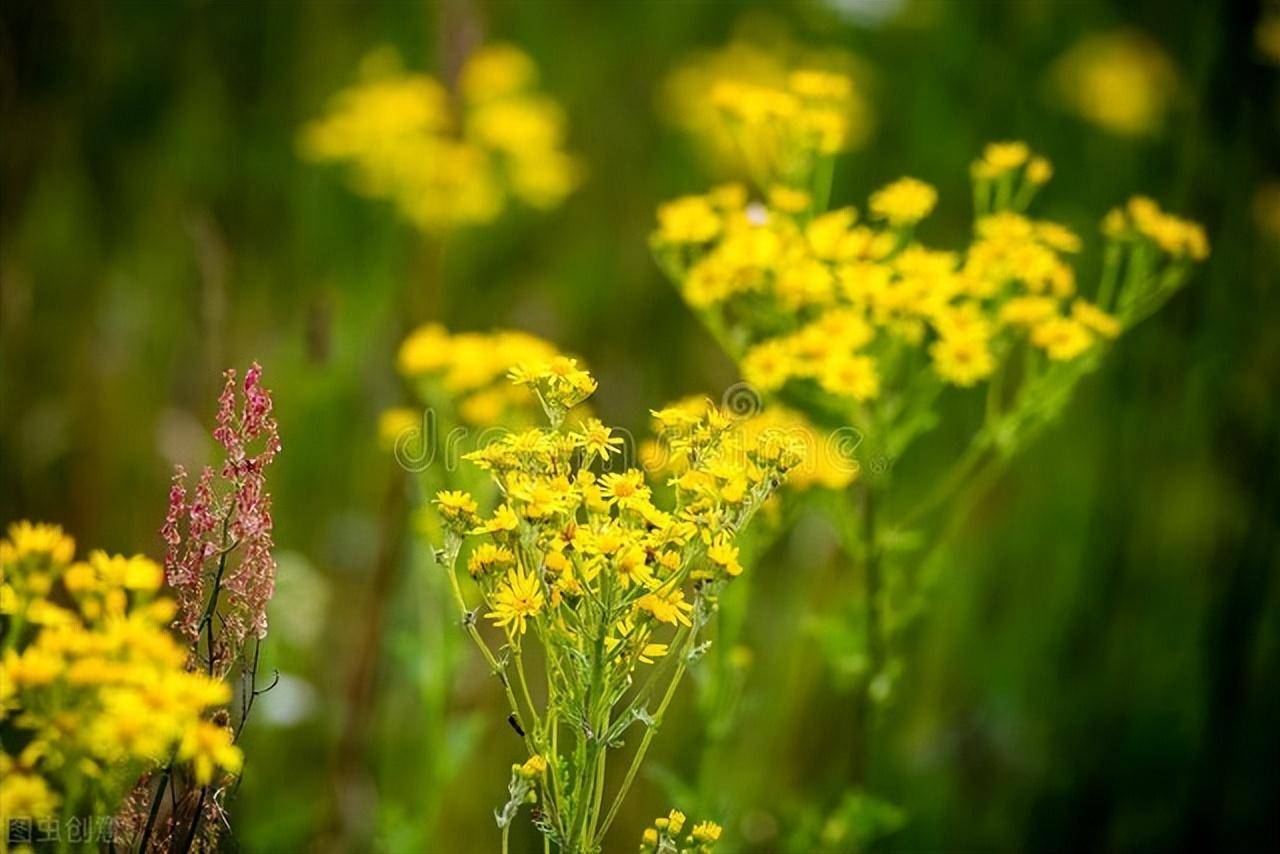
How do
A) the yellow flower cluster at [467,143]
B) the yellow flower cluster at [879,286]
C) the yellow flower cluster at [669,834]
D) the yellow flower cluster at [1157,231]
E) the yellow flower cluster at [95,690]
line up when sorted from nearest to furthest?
the yellow flower cluster at [95,690] < the yellow flower cluster at [669,834] < the yellow flower cluster at [879,286] < the yellow flower cluster at [1157,231] < the yellow flower cluster at [467,143]

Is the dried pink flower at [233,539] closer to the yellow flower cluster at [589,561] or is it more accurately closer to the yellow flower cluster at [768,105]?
the yellow flower cluster at [589,561]

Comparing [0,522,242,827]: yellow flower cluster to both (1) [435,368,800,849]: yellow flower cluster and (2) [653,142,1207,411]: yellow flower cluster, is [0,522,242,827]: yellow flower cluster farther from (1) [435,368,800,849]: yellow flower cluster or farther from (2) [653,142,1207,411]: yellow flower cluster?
(2) [653,142,1207,411]: yellow flower cluster

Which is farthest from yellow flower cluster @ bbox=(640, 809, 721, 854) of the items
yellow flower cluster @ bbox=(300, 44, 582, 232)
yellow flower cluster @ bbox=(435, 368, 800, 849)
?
yellow flower cluster @ bbox=(300, 44, 582, 232)

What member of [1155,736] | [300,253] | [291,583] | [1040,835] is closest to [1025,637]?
[1155,736]

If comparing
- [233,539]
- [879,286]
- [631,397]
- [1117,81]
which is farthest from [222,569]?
[1117,81]

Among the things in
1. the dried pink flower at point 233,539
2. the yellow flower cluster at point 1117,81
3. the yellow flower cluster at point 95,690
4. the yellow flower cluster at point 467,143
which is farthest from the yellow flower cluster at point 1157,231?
the yellow flower cluster at point 1117,81

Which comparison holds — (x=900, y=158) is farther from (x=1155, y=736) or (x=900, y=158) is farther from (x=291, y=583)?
(x=291, y=583)
